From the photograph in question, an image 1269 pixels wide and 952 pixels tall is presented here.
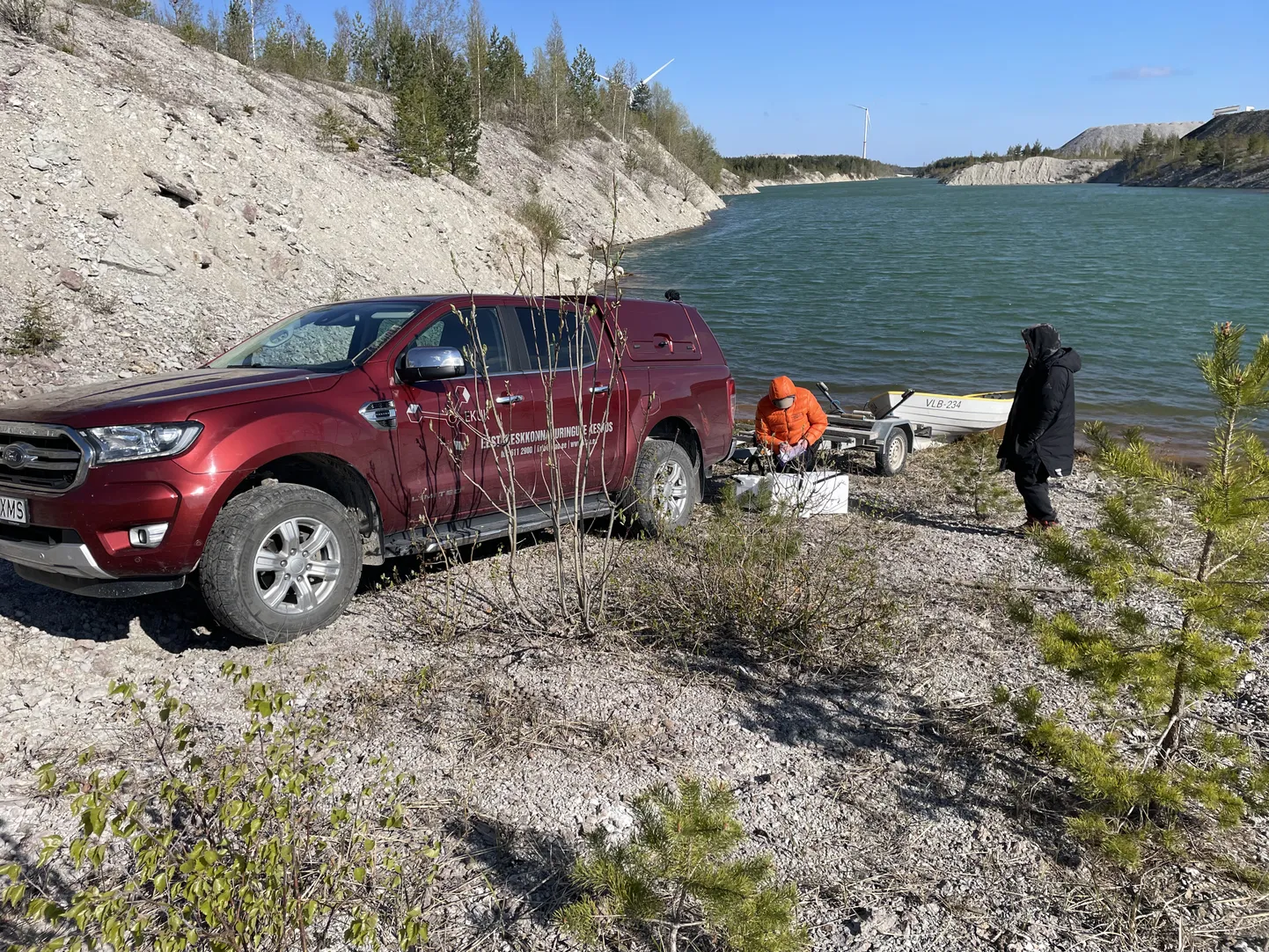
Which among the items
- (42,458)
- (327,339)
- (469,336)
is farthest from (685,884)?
(327,339)

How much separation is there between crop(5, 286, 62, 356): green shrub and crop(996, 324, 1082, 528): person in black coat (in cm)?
989

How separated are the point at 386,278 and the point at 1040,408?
610 inches

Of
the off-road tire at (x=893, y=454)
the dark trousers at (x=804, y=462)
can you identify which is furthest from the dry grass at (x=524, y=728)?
the off-road tire at (x=893, y=454)

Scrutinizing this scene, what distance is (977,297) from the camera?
29.3m

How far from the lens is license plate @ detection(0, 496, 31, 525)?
14.5 ft

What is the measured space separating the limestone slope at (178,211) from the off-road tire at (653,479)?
1.87m

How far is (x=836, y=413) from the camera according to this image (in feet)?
36.0

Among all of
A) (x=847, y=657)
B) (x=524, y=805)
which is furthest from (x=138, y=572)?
(x=847, y=657)

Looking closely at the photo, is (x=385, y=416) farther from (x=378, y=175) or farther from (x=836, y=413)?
(x=378, y=175)

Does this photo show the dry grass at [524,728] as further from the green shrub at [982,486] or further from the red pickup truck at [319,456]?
the green shrub at [982,486]

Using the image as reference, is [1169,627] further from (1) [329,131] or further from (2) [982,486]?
(1) [329,131]

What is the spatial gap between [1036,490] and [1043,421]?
1.90 feet

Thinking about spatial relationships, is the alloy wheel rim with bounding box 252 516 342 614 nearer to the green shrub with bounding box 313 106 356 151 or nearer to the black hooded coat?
the black hooded coat

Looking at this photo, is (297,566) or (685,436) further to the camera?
(685,436)
